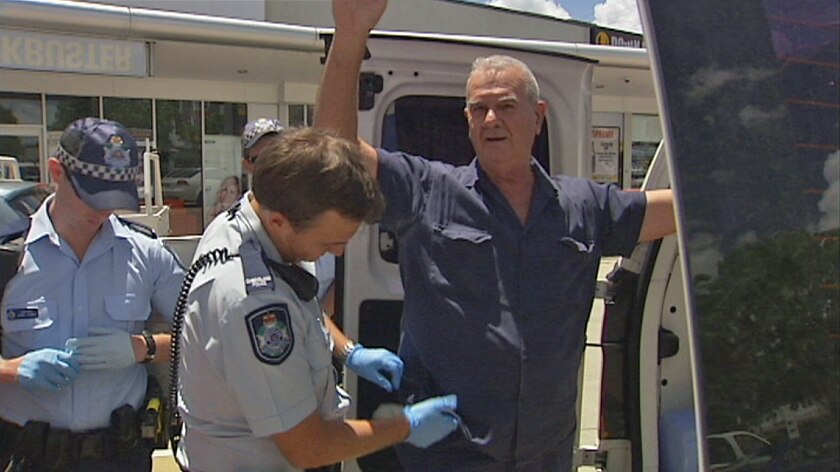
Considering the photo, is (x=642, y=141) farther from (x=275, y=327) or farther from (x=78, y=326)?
(x=275, y=327)

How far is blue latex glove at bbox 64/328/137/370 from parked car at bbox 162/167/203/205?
1332cm

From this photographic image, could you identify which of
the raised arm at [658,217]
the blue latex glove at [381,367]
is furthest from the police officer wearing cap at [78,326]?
the raised arm at [658,217]

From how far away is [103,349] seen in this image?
216cm

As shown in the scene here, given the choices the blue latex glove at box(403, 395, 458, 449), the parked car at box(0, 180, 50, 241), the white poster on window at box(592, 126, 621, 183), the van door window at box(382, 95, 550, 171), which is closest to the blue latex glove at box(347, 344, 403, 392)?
the blue latex glove at box(403, 395, 458, 449)

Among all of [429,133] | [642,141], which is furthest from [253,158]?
[642,141]

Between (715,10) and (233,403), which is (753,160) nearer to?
(715,10)

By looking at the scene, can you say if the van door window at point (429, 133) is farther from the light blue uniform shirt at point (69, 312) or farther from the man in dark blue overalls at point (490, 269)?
the light blue uniform shirt at point (69, 312)

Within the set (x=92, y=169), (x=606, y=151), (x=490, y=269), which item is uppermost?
(x=606, y=151)

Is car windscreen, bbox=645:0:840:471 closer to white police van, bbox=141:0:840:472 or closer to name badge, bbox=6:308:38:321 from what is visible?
white police van, bbox=141:0:840:472

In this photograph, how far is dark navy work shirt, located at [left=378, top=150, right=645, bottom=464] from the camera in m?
1.99

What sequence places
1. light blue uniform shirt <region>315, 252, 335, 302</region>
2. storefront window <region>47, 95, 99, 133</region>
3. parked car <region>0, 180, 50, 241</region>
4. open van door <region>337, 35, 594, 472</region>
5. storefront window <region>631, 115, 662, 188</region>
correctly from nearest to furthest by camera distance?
open van door <region>337, 35, 594, 472</region>
light blue uniform shirt <region>315, 252, 335, 302</region>
parked car <region>0, 180, 50, 241</region>
storefront window <region>47, 95, 99, 133</region>
storefront window <region>631, 115, 662, 188</region>

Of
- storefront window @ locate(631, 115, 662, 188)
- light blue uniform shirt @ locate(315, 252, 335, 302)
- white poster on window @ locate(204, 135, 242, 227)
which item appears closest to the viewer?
light blue uniform shirt @ locate(315, 252, 335, 302)

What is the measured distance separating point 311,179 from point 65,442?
3.88 ft

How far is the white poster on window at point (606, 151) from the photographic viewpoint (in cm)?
1883
